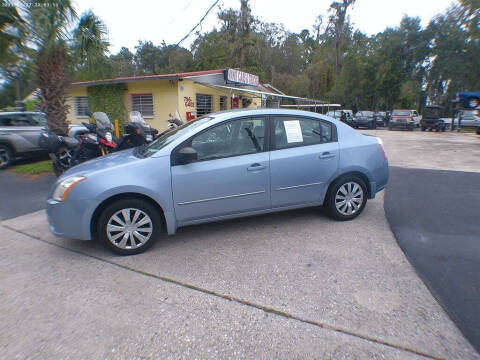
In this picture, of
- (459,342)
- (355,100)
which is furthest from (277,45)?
(459,342)

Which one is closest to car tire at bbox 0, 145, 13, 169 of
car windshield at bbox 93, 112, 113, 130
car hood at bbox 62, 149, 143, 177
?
car windshield at bbox 93, 112, 113, 130

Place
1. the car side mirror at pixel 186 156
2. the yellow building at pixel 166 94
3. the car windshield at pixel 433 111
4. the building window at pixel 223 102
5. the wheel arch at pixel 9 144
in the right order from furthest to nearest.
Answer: the car windshield at pixel 433 111 < the building window at pixel 223 102 < the yellow building at pixel 166 94 < the wheel arch at pixel 9 144 < the car side mirror at pixel 186 156

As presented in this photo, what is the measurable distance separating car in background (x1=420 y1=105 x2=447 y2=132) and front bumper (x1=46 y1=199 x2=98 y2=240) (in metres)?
26.3

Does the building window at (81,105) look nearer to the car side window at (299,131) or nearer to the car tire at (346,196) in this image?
the car side window at (299,131)

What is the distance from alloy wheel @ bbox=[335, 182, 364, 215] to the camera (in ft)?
14.1

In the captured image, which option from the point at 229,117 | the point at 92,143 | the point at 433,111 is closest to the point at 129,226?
the point at 229,117

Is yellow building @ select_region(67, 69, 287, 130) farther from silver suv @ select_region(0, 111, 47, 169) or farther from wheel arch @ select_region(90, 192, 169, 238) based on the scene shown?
wheel arch @ select_region(90, 192, 169, 238)

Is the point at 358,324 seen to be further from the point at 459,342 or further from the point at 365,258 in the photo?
the point at 365,258

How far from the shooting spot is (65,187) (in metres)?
3.35

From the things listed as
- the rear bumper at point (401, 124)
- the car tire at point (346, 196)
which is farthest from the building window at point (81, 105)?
the rear bumper at point (401, 124)

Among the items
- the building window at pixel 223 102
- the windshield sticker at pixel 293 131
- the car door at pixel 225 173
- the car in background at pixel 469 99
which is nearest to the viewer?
the car door at pixel 225 173

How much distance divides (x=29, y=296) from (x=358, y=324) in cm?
285

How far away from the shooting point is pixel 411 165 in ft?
28.7

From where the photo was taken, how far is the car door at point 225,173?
355 centimetres
